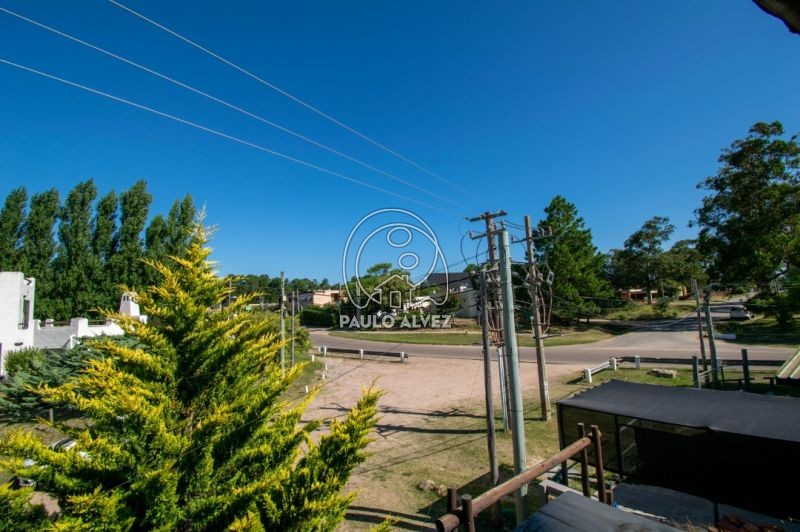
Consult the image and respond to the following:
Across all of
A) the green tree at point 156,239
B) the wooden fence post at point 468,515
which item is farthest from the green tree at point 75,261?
the wooden fence post at point 468,515

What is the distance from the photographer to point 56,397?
181 inches

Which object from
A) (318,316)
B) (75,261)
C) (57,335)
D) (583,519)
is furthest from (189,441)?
(318,316)

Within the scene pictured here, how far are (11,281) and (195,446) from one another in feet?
76.8

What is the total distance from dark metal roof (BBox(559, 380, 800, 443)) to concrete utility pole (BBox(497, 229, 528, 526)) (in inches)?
97.6

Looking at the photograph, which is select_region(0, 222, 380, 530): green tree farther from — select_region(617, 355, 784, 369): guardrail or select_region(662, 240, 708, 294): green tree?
select_region(662, 240, 708, 294): green tree

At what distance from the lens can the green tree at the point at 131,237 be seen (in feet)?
95.7

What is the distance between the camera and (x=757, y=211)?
1372 inches

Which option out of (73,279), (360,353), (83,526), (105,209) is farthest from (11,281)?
(83,526)

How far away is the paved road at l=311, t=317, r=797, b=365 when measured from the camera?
24859 millimetres

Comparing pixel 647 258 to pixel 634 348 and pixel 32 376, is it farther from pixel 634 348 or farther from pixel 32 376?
pixel 32 376

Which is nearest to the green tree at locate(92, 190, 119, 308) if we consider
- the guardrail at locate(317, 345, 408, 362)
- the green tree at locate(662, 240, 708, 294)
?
the guardrail at locate(317, 345, 408, 362)

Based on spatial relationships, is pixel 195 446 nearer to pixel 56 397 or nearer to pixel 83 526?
pixel 83 526

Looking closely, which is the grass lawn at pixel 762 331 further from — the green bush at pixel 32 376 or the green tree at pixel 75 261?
the green tree at pixel 75 261

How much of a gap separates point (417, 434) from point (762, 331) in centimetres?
3483
